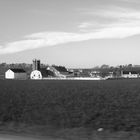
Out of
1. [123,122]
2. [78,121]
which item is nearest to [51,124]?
[78,121]

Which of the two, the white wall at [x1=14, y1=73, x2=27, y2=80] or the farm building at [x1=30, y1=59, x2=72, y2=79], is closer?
the farm building at [x1=30, y1=59, x2=72, y2=79]

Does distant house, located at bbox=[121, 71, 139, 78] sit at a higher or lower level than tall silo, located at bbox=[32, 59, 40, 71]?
lower

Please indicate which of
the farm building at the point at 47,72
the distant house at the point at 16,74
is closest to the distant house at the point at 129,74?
the farm building at the point at 47,72

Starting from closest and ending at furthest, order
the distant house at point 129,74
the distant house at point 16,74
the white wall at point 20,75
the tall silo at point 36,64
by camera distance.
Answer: the tall silo at point 36,64 → the distant house at point 16,74 → the white wall at point 20,75 → the distant house at point 129,74

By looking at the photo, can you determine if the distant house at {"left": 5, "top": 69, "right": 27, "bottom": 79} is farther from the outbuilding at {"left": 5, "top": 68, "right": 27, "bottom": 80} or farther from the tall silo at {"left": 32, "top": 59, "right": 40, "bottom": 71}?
the tall silo at {"left": 32, "top": 59, "right": 40, "bottom": 71}

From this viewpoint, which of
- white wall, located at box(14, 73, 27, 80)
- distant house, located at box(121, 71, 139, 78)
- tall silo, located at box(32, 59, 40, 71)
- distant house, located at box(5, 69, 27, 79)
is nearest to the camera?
tall silo, located at box(32, 59, 40, 71)

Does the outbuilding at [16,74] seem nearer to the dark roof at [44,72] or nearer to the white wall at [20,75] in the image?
the white wall at [20,75]

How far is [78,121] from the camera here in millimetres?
18891

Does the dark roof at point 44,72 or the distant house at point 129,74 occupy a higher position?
the dark roof at point 44,72

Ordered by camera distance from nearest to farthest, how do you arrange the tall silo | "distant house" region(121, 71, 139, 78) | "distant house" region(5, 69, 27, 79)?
the tall silo, "distant house" region(5, 69, 27, 79), "distant house" region(121, 71, 139, 78)

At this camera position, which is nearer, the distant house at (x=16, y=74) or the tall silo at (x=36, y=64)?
the tall silo at (x=36, y=64)

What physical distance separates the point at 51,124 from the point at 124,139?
17.3 feet

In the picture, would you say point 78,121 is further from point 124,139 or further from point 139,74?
point 139,74

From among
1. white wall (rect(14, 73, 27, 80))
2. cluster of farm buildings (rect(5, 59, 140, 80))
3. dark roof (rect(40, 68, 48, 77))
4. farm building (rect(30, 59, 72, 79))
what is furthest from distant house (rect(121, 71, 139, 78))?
white wall (rect(14, 73, 27, 80))
